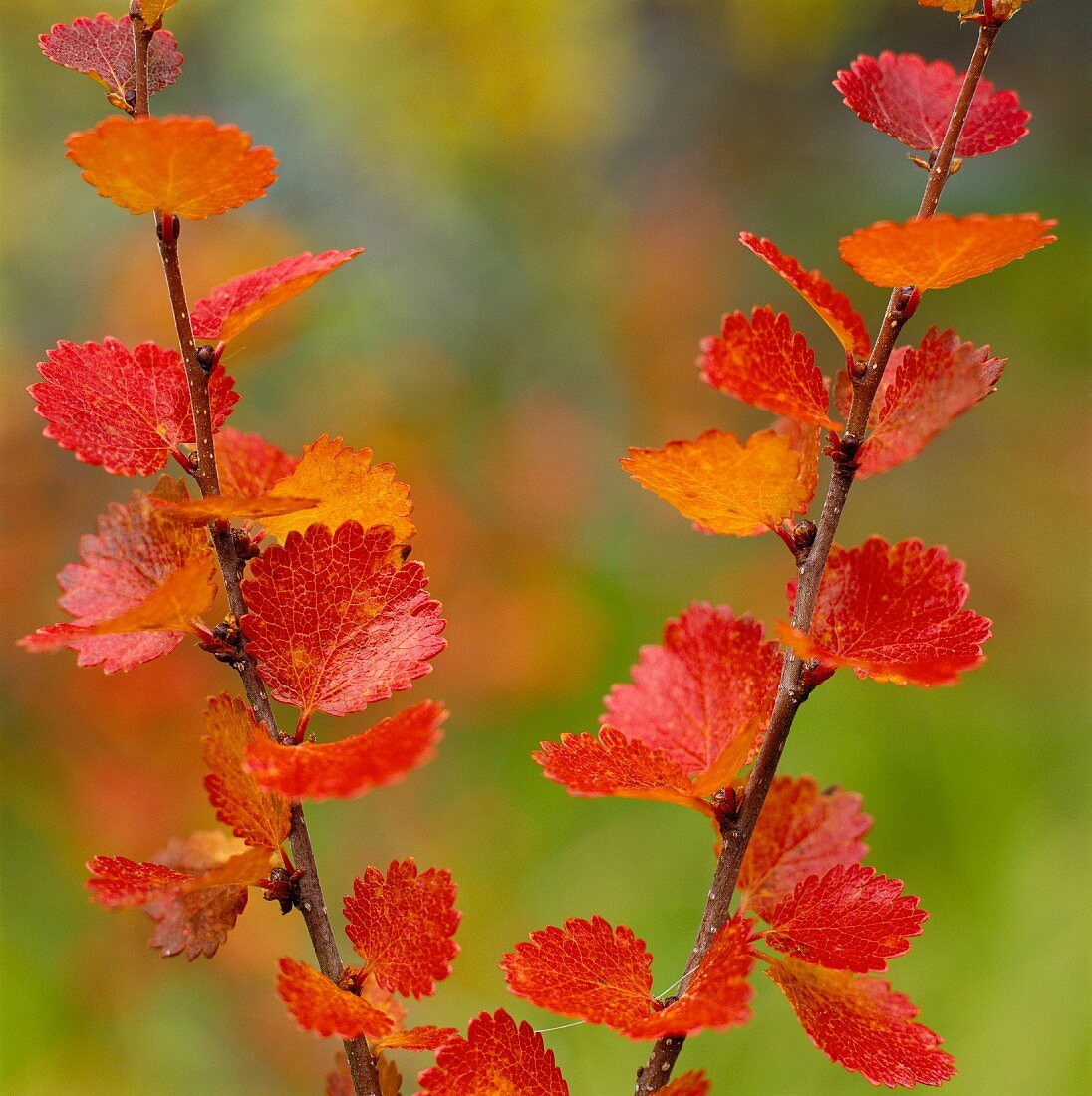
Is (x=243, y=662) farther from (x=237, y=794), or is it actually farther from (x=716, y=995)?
(x=716, y=995)

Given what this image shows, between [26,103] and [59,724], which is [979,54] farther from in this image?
[26,103]

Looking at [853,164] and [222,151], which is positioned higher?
[853,164]

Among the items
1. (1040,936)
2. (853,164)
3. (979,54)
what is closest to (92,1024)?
(1040,936)

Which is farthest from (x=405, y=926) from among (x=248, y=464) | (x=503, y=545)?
(x=503, y=545)

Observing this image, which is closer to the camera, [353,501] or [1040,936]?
[353,501]

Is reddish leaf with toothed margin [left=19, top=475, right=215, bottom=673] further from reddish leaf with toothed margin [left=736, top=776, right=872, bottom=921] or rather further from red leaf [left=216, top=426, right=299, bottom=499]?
reddish leaf with toothed margin [left=736, top=776, right=872, bottom=921]

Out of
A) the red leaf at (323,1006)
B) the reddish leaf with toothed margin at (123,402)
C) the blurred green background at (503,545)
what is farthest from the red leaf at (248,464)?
the blurred green background at (503,545)
